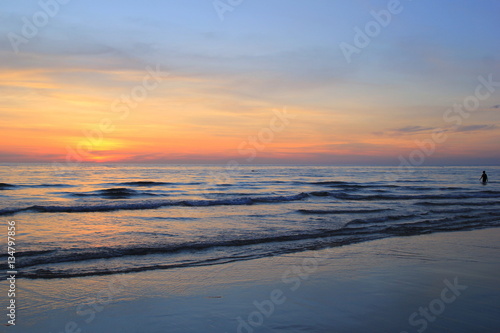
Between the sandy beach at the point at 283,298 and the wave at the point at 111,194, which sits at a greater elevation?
the wave at the point at 111,194

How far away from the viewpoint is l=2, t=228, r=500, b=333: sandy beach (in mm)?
5293

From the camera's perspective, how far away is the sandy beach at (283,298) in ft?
17.4

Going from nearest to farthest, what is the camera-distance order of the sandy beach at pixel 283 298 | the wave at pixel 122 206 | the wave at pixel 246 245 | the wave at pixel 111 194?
1. the sandy beach at pixel 283 298
2. the wave at pixel 246 245
3. the wave at pixel 122 206
4. the wave at pixel 111 194

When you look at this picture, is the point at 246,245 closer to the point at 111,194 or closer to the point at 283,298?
the point at 283,298

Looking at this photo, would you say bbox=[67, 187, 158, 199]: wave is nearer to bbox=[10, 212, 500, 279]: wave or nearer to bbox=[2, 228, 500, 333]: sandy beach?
bbox=[10, 212, 500, 279]: wave

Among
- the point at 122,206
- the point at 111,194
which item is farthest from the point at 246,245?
the point at 111,194

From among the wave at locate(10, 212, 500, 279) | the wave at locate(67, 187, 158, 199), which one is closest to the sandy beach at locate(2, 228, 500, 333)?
the wave at locate(10, 212, 500, 279)

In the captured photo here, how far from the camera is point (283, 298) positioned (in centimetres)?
639

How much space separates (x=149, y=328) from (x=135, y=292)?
168 centimetres

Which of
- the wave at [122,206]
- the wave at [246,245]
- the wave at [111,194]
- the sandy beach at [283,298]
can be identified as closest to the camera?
the sandy beach at [283,298]

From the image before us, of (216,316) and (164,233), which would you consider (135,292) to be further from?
(164,233)

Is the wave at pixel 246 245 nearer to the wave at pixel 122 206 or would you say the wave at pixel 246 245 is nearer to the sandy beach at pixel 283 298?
the sandy beach at pixel 283 298

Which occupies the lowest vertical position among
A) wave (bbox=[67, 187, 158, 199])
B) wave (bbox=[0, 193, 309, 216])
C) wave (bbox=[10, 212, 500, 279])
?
wave (bbox=[10, 212, 500, 279])

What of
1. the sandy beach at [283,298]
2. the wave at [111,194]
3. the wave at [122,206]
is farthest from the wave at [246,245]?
the wave at [111,194]
